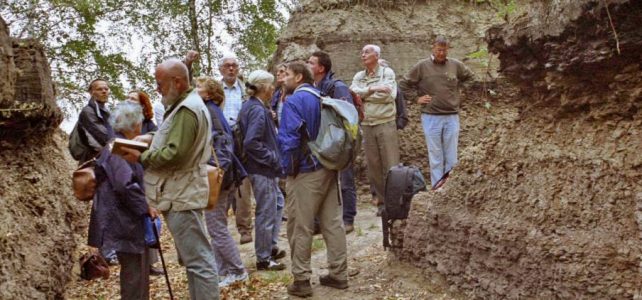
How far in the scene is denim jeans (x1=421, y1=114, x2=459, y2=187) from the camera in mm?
8367

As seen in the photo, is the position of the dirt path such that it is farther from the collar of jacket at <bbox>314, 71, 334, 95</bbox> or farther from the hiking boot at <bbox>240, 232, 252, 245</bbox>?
the collar of jacket at <bbox>314, 71, 334, 95</bbox>

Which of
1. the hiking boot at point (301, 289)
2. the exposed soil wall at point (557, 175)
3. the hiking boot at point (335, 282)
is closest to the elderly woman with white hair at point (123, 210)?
the hiking boot at point (301, 289)

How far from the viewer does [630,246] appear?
347 cm

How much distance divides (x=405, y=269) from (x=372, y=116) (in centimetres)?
304

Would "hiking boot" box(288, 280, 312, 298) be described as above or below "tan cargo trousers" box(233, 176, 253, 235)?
below

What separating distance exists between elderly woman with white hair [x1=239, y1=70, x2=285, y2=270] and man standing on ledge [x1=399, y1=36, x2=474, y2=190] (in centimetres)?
272

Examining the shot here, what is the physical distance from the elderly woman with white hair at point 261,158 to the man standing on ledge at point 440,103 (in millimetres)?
2722

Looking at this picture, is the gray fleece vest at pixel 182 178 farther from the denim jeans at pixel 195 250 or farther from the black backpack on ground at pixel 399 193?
the black backpack on ground at pixel 399 193

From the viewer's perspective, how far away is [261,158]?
637cm

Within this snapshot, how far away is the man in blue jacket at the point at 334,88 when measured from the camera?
20.6ft

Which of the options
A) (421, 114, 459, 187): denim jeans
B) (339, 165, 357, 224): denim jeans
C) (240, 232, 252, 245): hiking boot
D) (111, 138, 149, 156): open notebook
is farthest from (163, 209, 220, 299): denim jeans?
(421, 114, 459, 187): denim jeans

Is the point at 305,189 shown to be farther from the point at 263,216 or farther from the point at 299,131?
the point at 263,216

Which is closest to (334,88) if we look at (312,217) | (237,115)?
(237,115)

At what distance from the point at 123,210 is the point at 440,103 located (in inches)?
198
